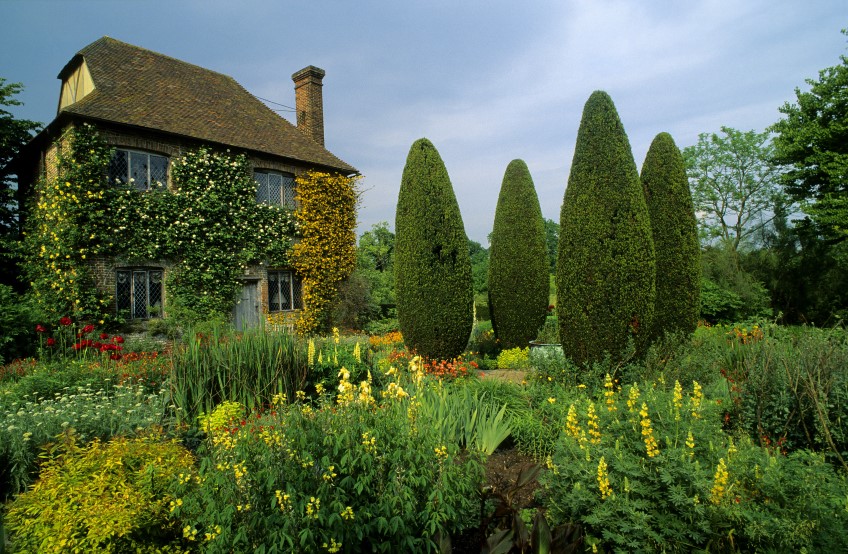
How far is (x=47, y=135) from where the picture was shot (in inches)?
524

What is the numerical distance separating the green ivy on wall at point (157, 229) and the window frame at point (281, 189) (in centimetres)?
37

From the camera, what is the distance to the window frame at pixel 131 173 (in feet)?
42.8

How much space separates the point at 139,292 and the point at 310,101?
9.83m

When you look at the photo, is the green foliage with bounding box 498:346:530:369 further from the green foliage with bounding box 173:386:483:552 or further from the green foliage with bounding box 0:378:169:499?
the green foliage with bounding box 173:386:483:552

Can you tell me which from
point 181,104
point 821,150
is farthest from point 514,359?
point 821,150

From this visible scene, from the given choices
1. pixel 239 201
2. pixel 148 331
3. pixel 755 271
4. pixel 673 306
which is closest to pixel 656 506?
pixel 673 306

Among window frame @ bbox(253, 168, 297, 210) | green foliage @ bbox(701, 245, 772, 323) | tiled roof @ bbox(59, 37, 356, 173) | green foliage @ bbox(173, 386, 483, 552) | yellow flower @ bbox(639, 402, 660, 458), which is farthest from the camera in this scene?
green foliage @ bbox(701, 245, 772, 323)

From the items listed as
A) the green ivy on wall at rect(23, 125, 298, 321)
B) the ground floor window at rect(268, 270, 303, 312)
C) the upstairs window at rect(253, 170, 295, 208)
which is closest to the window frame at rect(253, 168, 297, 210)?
the upstairs window at rect(253, 170, 295, 208)

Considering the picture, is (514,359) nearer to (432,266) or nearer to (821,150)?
(432,266)

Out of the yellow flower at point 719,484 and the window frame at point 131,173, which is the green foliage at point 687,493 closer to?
the yellow flower at point 719,484

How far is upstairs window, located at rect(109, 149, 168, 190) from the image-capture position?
13172mm

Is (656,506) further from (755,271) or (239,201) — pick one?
(755,271)

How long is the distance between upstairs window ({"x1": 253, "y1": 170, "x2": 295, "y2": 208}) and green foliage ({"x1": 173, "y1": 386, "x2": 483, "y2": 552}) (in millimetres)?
14291

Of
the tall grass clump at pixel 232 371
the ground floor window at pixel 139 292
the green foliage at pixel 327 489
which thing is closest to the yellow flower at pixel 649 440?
the green foliage at pixel 327 489
